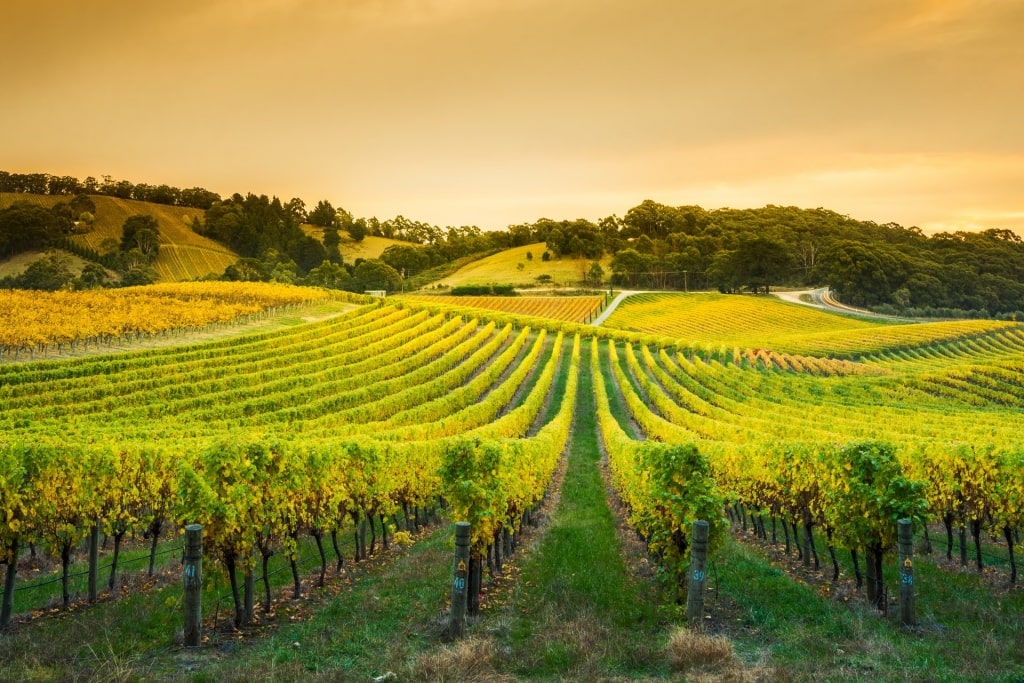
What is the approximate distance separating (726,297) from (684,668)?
112195 millimetres

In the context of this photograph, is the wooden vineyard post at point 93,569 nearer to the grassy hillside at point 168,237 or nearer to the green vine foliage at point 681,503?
the green vine foliage at point 681,503

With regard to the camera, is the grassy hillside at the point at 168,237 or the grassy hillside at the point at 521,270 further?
the grassy hillside at the point at 521,270

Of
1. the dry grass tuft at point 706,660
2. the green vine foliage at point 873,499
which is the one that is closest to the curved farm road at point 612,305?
the green vine foliage at point 873,499

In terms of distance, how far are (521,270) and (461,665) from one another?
448 feet

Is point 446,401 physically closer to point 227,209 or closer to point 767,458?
point 767,458

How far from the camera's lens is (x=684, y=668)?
8086 mm

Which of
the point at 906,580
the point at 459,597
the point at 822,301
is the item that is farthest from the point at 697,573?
the point at 822,301

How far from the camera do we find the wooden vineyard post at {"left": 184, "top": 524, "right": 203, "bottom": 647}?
28.7 ft

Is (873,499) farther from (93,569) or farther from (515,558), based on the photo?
(93,569)

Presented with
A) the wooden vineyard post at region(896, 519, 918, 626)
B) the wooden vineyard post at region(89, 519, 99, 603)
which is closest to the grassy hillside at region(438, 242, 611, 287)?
the wooden vineyard post at region(89, 519, 99, 603)

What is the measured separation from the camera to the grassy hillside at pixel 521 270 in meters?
133

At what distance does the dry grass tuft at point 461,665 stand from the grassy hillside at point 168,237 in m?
131

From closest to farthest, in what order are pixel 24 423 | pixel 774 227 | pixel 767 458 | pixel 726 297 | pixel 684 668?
pixel 684 668, pixel 767 458, pixel 24 423, pixel 726 297, pixel 774 227

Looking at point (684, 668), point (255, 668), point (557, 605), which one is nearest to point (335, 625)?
point (255, 668)
